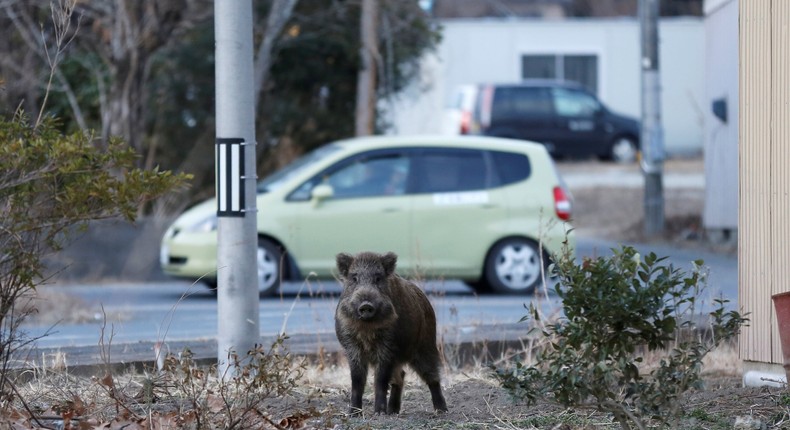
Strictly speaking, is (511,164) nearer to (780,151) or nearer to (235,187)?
(235,187)

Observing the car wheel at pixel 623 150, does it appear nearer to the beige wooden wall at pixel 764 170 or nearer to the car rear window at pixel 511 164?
the car rear window at pixel 511 164

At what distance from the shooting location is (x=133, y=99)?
18125 millimetres

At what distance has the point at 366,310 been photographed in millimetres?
6090

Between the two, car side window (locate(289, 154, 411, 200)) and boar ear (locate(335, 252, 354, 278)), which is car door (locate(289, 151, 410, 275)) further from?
boar ear (locate(335, 252, 354, 278))

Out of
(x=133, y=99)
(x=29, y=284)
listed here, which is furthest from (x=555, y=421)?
(x=133, y=99)

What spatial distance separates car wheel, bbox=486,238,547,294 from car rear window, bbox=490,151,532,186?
761 millimetres

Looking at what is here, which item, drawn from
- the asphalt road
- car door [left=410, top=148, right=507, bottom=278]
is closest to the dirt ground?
the asphalt road

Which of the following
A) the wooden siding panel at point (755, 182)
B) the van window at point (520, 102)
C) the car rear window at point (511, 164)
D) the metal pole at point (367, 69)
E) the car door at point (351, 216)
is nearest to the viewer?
the wooden siding panel at point (755, 182)

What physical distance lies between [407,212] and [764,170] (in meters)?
7.31

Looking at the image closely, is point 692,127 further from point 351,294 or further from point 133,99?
point 351,294

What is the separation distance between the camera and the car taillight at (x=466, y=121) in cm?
2948

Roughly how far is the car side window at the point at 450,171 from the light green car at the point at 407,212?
11mm

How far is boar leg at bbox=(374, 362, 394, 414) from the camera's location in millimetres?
6293

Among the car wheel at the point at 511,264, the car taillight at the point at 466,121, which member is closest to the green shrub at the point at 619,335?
the car wheel at the point at 511,264
